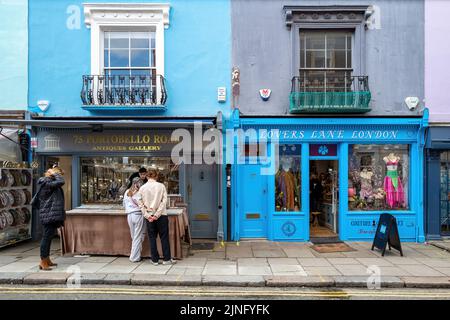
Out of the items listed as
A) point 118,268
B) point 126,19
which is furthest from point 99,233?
point 126,19

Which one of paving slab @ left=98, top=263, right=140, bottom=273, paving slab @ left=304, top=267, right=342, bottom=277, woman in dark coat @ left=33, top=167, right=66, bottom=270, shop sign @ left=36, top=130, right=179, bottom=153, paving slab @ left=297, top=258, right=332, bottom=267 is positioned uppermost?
shop sign @ left=36, top=130, right=179, bottom=153

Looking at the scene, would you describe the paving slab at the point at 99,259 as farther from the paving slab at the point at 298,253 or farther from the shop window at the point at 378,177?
the shop window at the point at 378,177

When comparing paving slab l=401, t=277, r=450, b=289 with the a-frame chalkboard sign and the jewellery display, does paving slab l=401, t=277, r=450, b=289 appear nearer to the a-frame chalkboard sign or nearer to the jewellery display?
the a-frame chalkboard sign

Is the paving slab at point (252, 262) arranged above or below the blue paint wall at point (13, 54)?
below

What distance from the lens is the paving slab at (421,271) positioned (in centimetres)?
628

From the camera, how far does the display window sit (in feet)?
31.4

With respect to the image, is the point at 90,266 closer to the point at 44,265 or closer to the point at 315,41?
the point at 44,265

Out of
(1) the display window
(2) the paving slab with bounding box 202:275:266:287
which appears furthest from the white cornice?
(2) the paving slab with bounding box 202:275:266:287

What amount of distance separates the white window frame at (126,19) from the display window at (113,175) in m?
2.06

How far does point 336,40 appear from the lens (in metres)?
9.56

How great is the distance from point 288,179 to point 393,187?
3005mm

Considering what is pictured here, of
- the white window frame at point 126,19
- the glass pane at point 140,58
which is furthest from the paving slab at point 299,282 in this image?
the glass pane at point 140,58

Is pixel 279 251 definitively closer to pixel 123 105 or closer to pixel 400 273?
pixel 400 273

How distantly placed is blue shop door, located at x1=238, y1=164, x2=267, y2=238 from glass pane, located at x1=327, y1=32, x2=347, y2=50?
4.02 metres
